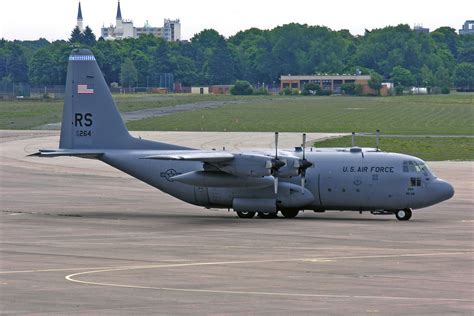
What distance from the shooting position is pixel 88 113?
166 ft

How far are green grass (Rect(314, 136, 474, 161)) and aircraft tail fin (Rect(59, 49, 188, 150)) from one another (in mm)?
34491

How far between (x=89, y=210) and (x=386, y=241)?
16.3 meters

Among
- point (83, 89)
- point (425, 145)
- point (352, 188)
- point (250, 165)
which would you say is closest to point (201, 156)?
point (250, 165)

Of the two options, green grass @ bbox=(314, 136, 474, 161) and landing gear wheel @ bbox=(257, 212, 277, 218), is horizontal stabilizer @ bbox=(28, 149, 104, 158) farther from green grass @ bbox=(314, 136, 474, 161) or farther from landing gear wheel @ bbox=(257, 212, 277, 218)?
green grass @ bbox=(314, 136, 474, 161)

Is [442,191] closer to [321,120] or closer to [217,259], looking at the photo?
[217,259]

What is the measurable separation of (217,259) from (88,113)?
17965 mm

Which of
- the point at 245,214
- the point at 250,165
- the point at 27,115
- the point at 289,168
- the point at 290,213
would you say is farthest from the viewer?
the point at 27,115

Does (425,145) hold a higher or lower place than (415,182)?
lower

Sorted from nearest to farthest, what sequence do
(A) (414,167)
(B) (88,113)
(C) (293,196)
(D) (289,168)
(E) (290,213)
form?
(D) (289,168), (C) (293,196), (A) (414,167), (E) (290,213), (B) (88,113)

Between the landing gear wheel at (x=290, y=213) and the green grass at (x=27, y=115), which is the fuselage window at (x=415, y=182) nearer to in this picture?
the landing gear wheel at (x=290, y=213)

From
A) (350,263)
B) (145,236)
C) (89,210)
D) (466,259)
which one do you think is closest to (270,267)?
(350,263)

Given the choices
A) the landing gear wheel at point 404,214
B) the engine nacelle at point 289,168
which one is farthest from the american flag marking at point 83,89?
the landing gear wheel at point 404,214

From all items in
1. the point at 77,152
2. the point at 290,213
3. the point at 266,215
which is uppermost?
the point at 77,152

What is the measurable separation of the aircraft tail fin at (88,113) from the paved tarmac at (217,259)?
3.18 m
